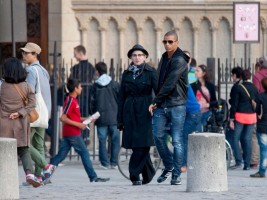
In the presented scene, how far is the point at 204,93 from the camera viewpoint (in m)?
24.8

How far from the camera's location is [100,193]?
703 inches

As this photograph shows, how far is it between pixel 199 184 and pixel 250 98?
23.5ft

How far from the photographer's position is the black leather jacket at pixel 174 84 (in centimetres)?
1909

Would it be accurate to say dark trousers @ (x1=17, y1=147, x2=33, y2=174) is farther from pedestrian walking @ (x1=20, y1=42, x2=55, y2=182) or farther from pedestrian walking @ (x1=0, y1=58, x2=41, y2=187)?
pedestrian walking @ (x1=20, y1=42, x2=55, y2=182)

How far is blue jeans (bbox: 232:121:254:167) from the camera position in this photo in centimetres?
2467

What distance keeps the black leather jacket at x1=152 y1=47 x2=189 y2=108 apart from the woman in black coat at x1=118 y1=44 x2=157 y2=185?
0.20m

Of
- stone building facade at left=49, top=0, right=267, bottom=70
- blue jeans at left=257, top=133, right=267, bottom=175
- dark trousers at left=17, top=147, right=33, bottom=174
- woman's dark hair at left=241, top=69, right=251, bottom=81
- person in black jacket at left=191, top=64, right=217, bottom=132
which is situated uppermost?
stone building facade at left=49, top=0, right=267, bottom=70

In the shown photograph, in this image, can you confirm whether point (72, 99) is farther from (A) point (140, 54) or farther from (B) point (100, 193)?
(B) point (100, 193)

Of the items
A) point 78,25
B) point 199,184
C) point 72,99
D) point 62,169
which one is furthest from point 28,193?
point 78,25

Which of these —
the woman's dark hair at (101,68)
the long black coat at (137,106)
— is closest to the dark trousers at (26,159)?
the long black coat at (137,106)

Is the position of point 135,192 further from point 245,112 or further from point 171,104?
point 245,112

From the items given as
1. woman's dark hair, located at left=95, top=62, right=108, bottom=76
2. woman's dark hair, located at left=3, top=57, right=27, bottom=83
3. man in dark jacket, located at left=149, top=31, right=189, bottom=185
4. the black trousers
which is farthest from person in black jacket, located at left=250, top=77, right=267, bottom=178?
woman's dark hair, located at left=3, top=57, right=27, bottom=83

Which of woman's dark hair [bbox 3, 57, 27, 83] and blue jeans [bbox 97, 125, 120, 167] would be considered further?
blue jeans [bbox 97, 125, 120, 167]

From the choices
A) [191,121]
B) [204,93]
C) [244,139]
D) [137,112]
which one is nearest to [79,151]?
[191,121]
